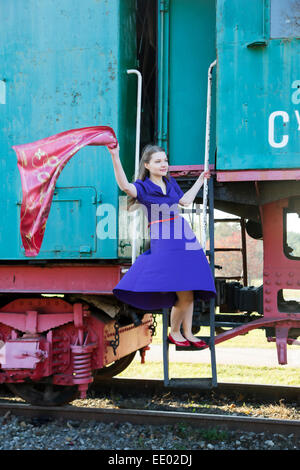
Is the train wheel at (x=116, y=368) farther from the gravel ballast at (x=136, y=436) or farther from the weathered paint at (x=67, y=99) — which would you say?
the weathered paint at (x=67, y=99)

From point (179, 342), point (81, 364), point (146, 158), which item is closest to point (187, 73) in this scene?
point (146, 158)

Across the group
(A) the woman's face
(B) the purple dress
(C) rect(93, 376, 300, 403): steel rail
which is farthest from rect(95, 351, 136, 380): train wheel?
(A) the woman's face

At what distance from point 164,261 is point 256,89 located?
1.53 metres

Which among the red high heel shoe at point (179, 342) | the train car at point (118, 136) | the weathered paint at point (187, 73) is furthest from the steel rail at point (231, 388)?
the weathered paint at point (187, 73)

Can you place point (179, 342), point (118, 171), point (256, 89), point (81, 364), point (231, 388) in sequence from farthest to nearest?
1. point (231, 388)
2. point (81, 364)
3. point (256, 89)
4. point (179, 342)
5. point (118, 171)

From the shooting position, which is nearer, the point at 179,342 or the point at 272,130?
the point at 179,342

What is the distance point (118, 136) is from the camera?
156 inches

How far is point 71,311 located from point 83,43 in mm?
2285

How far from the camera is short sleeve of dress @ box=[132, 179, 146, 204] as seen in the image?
316 centimetres

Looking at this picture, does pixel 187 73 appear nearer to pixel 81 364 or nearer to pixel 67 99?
pixel 67 99

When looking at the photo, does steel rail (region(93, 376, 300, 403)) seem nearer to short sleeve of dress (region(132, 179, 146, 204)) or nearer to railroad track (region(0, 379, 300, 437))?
railroad track (region(0, 379, 300, 437))

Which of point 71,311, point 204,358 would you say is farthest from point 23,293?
point 204,358
